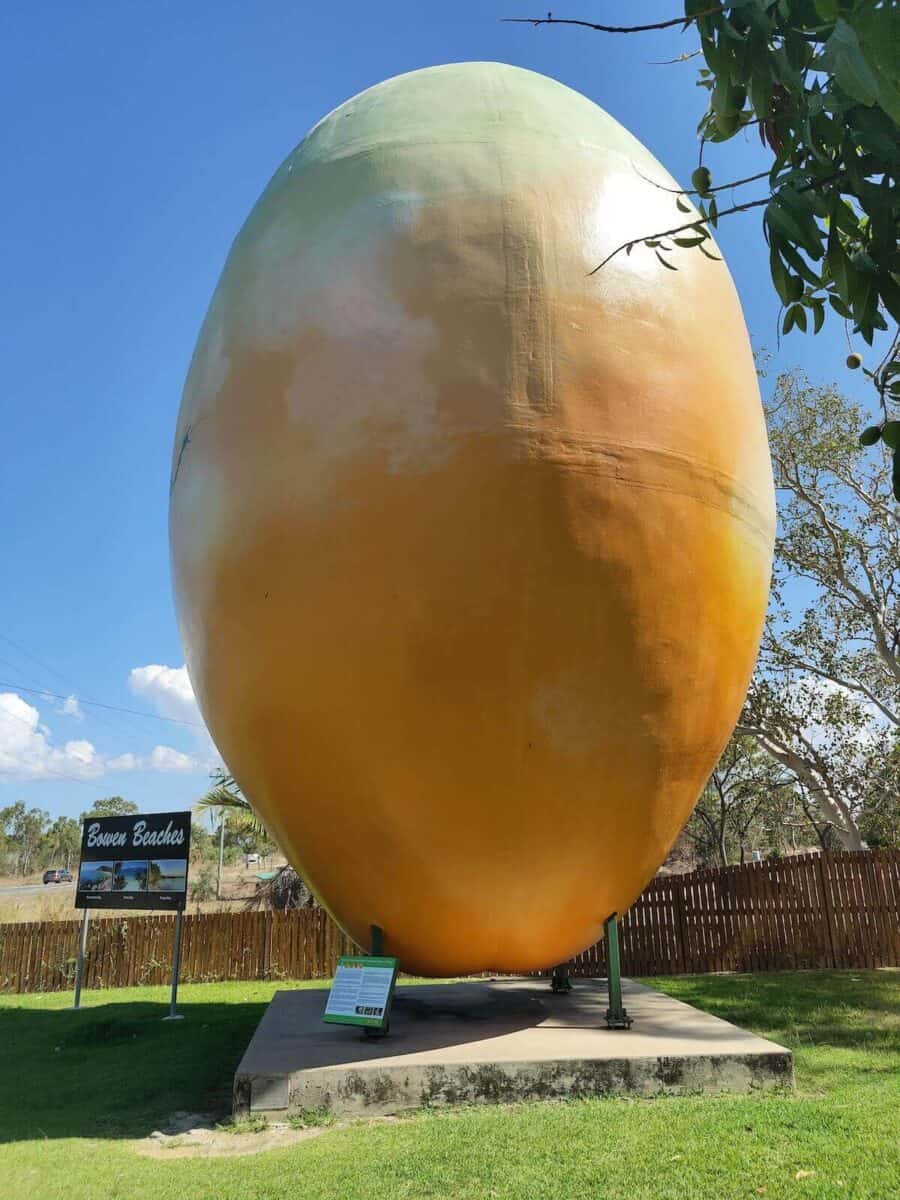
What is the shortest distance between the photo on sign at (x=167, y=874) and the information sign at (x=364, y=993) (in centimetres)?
591

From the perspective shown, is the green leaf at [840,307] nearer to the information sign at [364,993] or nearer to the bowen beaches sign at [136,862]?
the information sign at [364,993]

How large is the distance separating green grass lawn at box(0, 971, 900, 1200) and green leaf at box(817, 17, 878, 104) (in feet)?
14.1

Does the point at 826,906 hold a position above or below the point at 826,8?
below

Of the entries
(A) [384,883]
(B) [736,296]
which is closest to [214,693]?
(A) [384,883]

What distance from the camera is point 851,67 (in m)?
1.75

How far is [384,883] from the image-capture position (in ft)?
20.8

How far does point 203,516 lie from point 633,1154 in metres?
4.75

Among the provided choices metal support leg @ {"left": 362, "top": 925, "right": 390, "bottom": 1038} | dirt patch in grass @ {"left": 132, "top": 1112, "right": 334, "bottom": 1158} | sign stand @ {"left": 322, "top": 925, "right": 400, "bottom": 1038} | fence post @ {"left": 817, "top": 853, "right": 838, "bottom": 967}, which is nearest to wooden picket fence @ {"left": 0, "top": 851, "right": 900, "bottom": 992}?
fence post @ {"left": 817, "top": 853, "right": 838, "bottom": 967}

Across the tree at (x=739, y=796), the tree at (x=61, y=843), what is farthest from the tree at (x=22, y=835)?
the tree at (x=739, y=796)

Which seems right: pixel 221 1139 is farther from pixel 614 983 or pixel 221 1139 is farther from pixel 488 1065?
pixel 614 983

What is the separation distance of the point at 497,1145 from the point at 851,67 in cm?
498

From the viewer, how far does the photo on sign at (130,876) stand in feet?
39.9

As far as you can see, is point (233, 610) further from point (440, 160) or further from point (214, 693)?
point (440, 160)

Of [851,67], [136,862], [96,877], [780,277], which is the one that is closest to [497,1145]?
[780,277]
